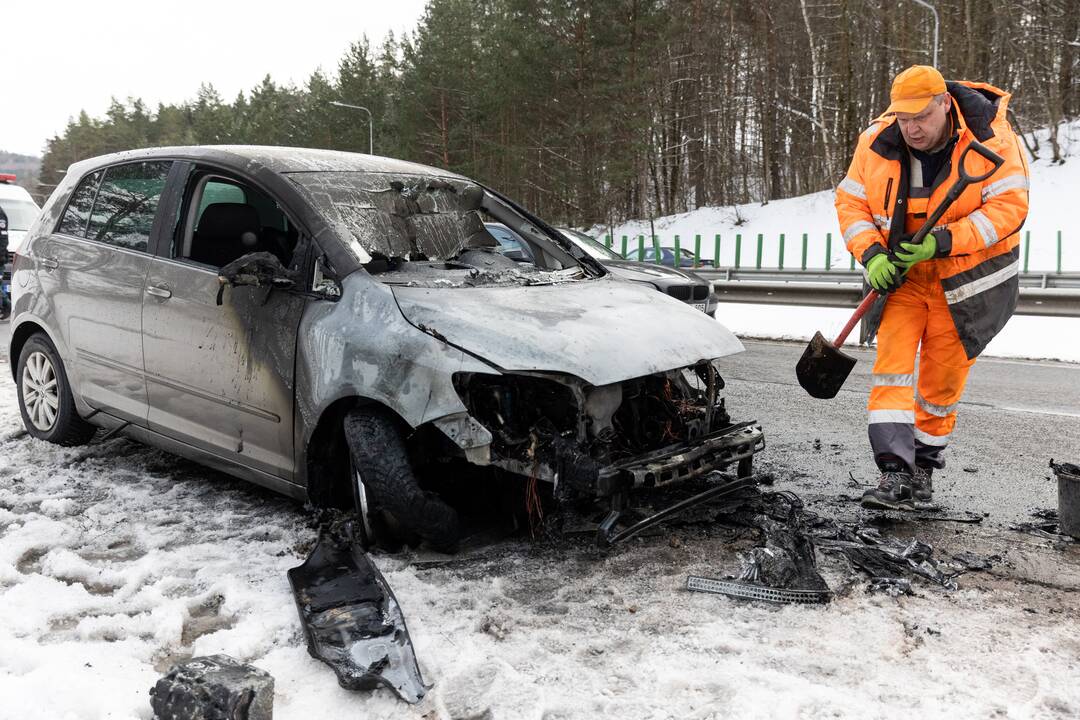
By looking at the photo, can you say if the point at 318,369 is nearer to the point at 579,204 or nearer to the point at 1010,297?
the point at 1010,297

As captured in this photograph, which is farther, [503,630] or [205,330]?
[205,330]

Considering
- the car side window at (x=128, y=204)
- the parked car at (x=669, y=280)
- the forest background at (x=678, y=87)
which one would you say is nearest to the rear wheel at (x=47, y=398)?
the car side window at (x=128, y=204)

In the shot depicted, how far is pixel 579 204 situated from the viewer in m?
35.0

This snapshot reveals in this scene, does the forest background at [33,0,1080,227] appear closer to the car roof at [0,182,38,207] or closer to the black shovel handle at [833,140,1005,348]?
the car roof at [0,182,38,207]

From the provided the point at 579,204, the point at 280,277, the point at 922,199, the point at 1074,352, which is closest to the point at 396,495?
the point at 280,277

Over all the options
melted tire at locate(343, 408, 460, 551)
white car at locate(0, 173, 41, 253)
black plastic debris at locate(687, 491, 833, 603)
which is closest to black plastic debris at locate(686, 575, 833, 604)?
black plastic debris at locate(687, 491, 833, 603)

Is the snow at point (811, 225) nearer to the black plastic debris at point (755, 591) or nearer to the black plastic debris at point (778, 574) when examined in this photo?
the black plastic debris at point (778, 574)

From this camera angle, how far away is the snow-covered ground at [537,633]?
2490mm

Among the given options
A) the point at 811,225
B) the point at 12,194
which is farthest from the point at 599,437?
the point at 811,225

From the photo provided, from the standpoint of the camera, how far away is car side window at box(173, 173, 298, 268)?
13.8 feet

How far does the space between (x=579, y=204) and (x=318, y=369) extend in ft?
105

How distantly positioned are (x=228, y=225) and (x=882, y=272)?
10.1ft

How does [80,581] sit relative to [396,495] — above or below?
below

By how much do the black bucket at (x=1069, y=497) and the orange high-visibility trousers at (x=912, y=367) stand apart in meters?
0.58
